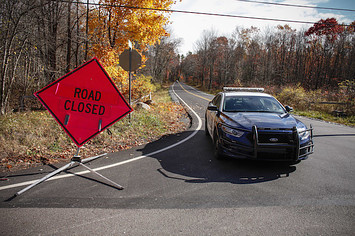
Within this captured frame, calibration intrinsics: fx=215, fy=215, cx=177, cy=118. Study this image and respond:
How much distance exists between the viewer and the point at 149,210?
307cm

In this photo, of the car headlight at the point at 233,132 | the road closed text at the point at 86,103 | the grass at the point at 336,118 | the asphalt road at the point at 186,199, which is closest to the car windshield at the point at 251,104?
the car headlight at the point at 233,132

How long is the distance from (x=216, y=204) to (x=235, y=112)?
2868 millimetres

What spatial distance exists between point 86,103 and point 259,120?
366cm

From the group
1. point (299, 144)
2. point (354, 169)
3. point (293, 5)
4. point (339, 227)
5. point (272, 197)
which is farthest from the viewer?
point (293, 5)

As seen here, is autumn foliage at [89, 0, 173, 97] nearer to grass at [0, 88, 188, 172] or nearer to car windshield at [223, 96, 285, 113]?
grass at [0, 88, 188, 172]

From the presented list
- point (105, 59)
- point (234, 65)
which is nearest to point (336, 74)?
point (234, 65)

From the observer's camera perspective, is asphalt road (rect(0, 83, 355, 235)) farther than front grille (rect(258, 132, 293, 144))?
No

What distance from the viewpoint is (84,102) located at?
423 cm

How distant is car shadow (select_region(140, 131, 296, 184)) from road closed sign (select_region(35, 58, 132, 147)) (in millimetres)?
1586

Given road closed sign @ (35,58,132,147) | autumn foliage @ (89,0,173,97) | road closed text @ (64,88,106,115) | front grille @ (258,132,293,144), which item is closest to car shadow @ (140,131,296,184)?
front grille @ (258,132,293,144)

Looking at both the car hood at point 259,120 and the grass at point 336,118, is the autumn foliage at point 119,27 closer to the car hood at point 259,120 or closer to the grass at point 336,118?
the car hood at point 259,120

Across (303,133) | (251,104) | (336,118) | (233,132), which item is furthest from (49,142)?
(336,118)

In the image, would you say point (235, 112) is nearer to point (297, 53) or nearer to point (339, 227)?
point (339, 227)

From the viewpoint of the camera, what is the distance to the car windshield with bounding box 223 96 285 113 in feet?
18.7
